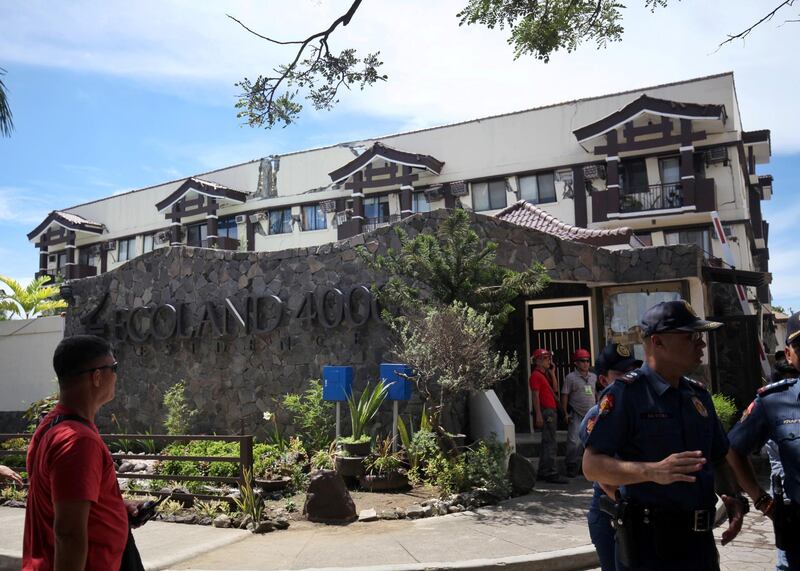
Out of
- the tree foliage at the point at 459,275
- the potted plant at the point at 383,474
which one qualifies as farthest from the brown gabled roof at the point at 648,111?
the potted plant at the point at 383,474

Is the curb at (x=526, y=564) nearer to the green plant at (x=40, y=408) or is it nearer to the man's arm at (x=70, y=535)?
the man's arm at (x=70, y=535)

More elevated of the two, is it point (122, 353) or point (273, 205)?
point (273, 205)

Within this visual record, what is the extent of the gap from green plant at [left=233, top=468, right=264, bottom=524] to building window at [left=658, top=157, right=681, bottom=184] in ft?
73.9

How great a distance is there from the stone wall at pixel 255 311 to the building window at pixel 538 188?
15.1 metres

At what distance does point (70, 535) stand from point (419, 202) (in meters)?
30.2

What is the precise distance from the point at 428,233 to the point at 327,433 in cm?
373

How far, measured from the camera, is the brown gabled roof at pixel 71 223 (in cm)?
4228

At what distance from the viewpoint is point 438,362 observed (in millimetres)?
9555

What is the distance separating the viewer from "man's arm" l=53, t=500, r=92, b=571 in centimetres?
266

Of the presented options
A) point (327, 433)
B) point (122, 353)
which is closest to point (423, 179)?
point (122, 353)

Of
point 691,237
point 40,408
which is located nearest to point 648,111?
point 691,237

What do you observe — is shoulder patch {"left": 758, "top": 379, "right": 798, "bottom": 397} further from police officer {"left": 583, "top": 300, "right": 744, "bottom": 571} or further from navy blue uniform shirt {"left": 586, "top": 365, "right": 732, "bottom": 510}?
navy blue uniform shirt {"left": 586, "top": 365, "right": 732, "bottom": 510}

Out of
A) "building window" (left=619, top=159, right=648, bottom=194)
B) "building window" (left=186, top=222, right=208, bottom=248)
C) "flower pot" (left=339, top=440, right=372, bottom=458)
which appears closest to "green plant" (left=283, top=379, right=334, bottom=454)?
"flower pot" (left=339, top=440, right=372, bottom=458)

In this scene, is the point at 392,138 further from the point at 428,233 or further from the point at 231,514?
the point at 231,514
